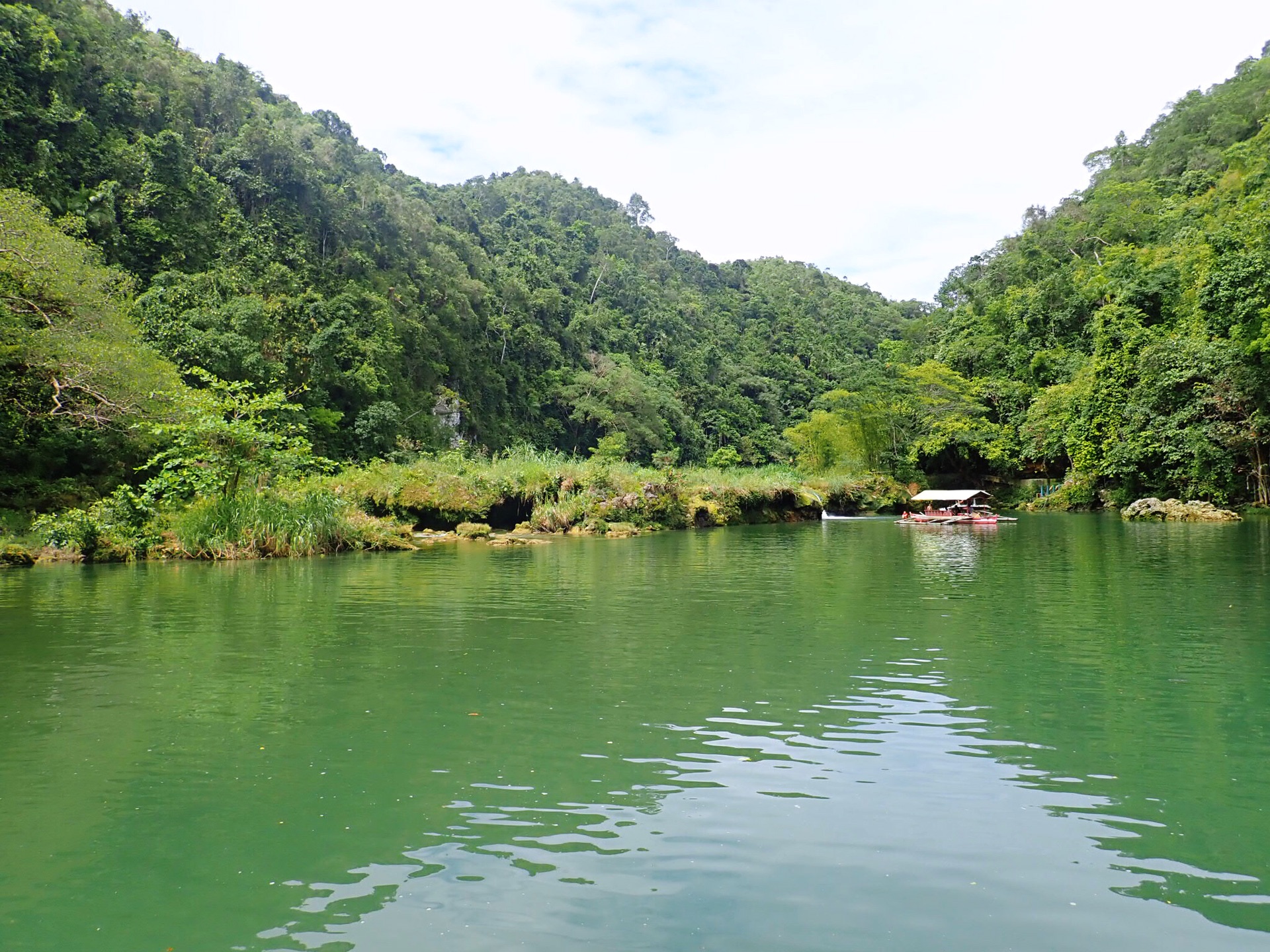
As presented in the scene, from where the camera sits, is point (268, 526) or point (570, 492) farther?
point (570, 492)

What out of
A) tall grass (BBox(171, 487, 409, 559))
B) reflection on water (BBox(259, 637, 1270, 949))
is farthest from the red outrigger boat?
reflection on water (BBox(259, 637, 1270, 949))

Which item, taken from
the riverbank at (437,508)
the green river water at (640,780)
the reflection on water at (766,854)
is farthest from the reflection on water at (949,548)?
the reflection on water at (766,854)

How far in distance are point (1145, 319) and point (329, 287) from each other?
41112mm

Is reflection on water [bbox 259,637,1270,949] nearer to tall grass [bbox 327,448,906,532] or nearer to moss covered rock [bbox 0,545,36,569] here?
moss covered rock [bbox 0,545,36,569]

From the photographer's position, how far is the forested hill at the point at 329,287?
112ft

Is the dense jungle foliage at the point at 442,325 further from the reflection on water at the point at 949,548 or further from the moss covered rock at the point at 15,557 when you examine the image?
the reflection on water at the point at 949,548

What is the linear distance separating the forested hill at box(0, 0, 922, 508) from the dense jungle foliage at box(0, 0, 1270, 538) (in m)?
0.16

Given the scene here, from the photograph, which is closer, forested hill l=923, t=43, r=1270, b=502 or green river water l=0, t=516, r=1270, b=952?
green river water l=0, t=516, r=1270, b=952

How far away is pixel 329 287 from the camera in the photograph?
45188mm

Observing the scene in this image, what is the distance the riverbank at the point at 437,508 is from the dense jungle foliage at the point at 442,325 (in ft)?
4.10

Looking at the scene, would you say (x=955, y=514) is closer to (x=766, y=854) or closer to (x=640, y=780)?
(x=640, y=780)

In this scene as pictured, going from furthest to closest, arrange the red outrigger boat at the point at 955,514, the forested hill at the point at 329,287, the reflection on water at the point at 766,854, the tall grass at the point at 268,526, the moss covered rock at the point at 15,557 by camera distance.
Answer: the red outrigger boat at the point at 955,514, the forested hill at the point at 329,287, the tall grass at the point at 268,526, the moss covered rock at the point at 15,557, the reflection on water at the point at 766,854

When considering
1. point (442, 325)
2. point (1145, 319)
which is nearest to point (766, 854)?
point (1145, 319)

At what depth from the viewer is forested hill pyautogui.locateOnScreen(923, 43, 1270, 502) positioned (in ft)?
111
